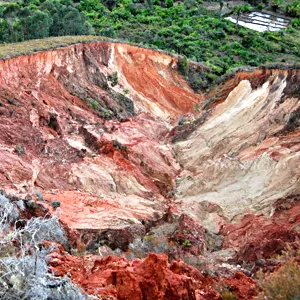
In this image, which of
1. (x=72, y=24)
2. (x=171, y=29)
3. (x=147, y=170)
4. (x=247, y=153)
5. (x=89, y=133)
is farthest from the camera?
(x=171, y=29)

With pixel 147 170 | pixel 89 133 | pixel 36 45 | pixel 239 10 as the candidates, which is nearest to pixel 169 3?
pixel 239 10

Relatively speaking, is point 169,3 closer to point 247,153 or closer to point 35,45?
point 35,45

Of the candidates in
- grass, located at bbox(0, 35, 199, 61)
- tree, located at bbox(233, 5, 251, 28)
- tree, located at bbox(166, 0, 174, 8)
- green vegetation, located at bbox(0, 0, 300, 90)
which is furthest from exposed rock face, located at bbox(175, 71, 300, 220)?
tree, located at bbox(166, 0, 174, 8)

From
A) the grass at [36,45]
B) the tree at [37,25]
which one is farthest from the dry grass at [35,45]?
the tree at [37,25]

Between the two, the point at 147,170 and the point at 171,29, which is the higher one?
the point at 147,170

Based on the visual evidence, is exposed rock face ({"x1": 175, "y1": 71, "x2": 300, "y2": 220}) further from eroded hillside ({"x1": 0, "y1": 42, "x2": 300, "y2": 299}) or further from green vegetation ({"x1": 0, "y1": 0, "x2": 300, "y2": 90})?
green vegetation ({"x1": 0, "y1": 0, "x2": 300, "y2": 90})

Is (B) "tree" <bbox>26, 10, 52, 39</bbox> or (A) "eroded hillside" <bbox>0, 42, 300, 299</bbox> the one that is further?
(B) "tree" <bbox>26, 10, 52, 39</bbox>
